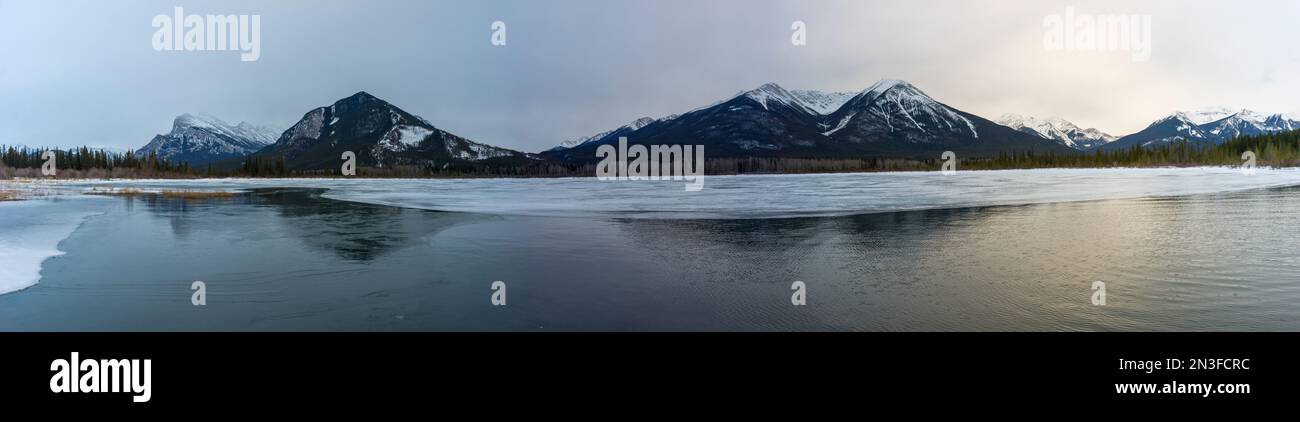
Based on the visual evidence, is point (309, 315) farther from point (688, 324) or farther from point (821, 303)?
point (821, 303)

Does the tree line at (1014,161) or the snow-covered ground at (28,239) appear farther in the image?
the tree line at (1014,161)

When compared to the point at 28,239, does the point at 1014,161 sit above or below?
above

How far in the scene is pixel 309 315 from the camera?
7664 mm

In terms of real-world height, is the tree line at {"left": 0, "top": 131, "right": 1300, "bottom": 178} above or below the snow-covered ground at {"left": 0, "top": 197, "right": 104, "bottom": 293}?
above

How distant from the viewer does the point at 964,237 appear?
578 inches

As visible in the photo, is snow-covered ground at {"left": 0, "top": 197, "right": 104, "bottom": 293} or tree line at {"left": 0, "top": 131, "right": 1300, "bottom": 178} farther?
tree line at {"left": 0, "top": 131, "right": 1300, "bottom": 178}

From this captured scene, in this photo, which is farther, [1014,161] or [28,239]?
[1014,161]

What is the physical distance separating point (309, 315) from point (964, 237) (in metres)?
13.3

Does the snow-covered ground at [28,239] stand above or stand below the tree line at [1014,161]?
below
